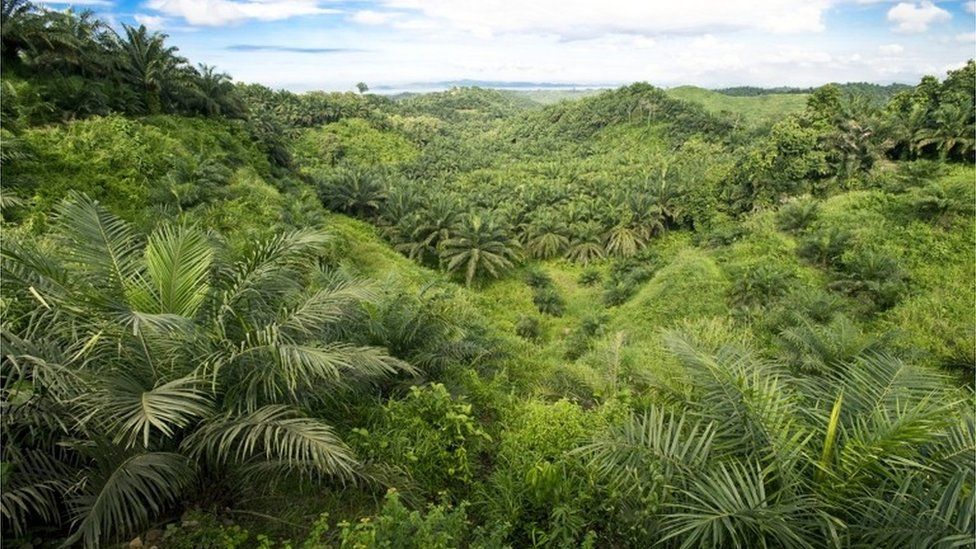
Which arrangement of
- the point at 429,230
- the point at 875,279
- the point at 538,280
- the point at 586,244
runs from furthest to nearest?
the point at 586,244, the point at 538,280, the point at 429,230, the point at 875,279

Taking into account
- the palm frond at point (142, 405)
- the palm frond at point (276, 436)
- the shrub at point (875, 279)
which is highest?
the palm frond at point (142, 405)

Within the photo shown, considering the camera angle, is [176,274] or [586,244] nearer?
[176,274]

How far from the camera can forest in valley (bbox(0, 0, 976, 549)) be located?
2.77 meters

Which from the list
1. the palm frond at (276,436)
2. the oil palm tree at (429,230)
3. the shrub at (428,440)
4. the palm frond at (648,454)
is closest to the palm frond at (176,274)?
the palm frond at (276,436)

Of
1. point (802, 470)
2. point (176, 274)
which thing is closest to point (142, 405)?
point (176, 274)

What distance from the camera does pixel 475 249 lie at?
65.7 feet

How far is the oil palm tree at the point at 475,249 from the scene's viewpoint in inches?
790

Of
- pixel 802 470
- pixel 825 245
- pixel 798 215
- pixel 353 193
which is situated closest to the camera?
pixel 802 470

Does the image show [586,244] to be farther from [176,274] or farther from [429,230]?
[176,274]

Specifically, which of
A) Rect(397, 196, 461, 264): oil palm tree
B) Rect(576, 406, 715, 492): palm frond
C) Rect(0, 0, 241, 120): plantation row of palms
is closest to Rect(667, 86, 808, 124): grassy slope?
Rect(397, 196, 461, 264): oil palm tree

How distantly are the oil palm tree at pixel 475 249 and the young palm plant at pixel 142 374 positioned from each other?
1627 centimetres

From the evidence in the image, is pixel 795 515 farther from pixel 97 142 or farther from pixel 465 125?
pixel 465 125

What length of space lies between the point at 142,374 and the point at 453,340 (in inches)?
135

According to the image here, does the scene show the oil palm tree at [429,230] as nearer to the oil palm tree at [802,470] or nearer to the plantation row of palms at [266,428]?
the plantation row of palms at [266,428]
